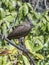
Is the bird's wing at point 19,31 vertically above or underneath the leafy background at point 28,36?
above

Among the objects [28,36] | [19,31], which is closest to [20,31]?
[19,31]

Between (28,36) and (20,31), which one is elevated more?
(20,31)

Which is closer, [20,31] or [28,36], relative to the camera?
[20,31]

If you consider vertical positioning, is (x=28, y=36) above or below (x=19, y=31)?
below

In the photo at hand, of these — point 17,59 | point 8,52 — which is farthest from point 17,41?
point 8,52

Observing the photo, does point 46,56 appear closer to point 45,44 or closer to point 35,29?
point 45,44

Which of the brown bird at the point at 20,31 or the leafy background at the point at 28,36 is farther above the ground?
the brown bird at the point at 20,31

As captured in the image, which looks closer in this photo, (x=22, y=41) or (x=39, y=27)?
(x=22, y=41)

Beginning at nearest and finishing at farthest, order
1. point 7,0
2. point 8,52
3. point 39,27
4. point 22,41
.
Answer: point 8,52, point 22,41, point 39,27, point 7,0

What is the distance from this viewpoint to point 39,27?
3086 mm

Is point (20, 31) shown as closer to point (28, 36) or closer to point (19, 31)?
point (19, 31)

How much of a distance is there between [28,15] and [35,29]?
196 millimetres

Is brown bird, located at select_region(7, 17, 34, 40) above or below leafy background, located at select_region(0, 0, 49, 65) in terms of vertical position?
above

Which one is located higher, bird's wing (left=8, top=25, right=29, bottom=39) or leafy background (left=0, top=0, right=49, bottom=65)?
bird's wing (left=8, top=25, right=29, bottom=39)
